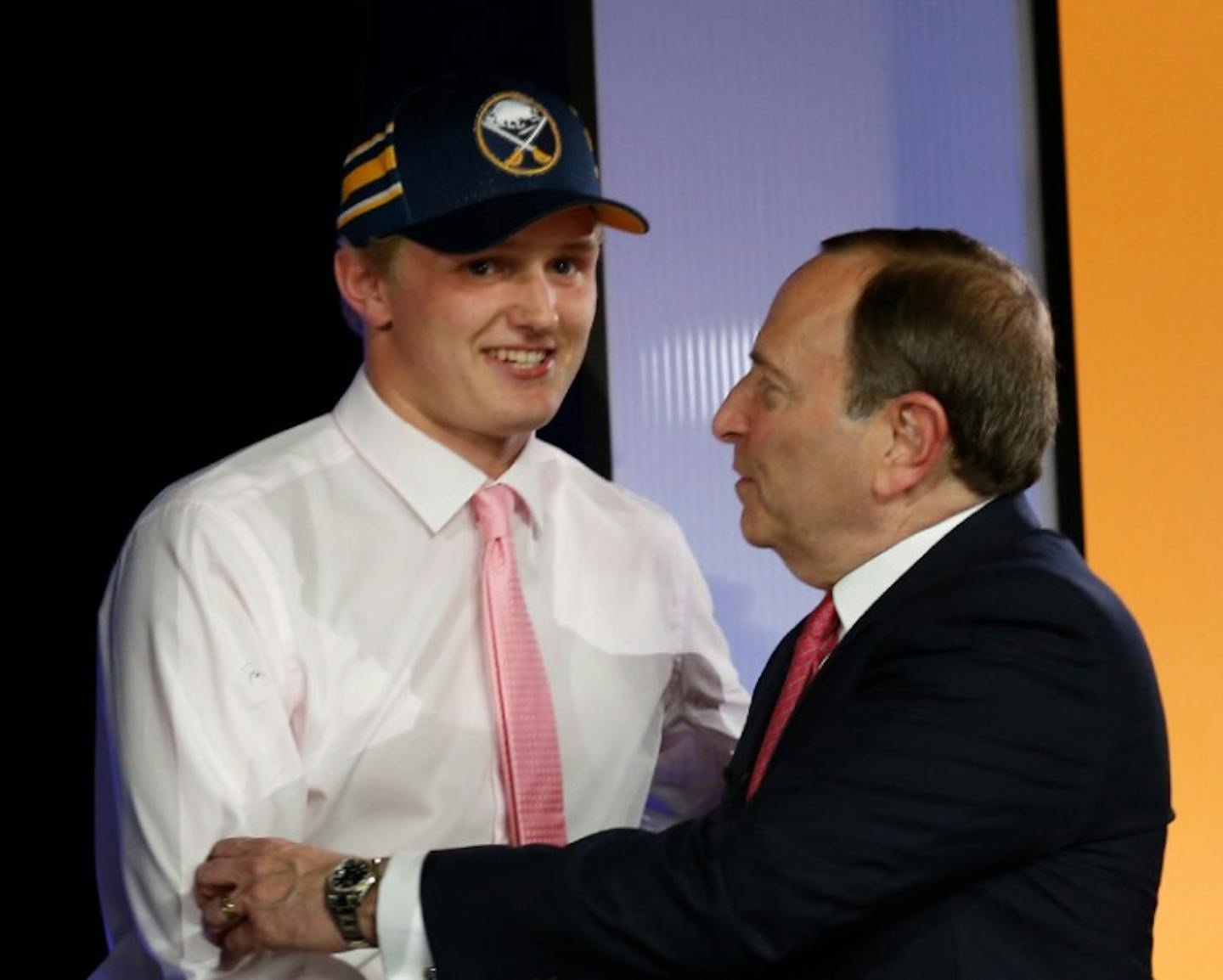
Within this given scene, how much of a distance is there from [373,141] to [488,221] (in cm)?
19

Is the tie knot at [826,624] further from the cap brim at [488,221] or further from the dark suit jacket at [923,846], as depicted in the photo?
the cap brim at [488,221]

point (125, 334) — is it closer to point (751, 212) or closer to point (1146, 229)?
point (751, 212)

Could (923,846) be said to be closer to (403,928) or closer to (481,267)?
(403,928)

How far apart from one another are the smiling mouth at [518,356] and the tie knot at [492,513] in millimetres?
142

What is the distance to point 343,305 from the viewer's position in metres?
2.19

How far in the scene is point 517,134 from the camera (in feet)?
6.96

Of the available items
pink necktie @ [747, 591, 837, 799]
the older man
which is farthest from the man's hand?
pink necktie @ [747, 591, 837, 799]

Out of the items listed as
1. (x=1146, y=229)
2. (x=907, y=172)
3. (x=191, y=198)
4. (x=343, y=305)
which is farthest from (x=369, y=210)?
(x=1146, y=229)

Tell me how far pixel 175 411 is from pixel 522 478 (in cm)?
64

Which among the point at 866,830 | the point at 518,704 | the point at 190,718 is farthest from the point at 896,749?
the point at 190,718

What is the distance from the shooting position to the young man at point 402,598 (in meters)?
1.91

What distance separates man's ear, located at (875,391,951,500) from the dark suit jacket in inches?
4.4

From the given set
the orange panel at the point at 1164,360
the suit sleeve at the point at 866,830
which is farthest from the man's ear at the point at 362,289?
the orange panel at the point at 1164,360

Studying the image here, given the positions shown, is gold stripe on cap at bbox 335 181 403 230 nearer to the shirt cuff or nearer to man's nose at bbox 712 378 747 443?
man's nose at bbox 712 378 747 443
